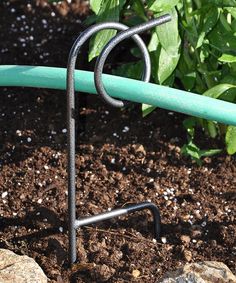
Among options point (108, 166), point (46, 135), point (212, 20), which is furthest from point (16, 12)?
point (212, 20)

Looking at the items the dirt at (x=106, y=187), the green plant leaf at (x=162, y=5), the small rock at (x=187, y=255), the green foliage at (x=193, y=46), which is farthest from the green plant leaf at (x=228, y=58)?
the small rock at (x=187, y=255)

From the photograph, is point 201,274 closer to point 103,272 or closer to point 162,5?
point 103,272

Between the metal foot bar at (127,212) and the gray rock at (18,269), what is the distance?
20 cm

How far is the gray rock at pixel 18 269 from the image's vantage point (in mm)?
2420

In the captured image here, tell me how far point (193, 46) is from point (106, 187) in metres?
0.61

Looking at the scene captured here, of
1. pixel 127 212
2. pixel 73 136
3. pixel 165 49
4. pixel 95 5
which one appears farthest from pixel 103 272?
pixel 95 5

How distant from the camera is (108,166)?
2926mm

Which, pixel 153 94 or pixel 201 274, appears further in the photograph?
pixel 201 274

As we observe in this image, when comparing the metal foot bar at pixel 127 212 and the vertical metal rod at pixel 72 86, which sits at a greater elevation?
the vertical metal rod at pixel 72 86

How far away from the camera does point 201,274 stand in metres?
2.45

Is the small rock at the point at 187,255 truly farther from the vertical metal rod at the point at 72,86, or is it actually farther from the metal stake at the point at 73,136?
the vertical metal rod at the point at 72,86

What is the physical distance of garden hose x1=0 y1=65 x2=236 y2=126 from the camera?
2242mm

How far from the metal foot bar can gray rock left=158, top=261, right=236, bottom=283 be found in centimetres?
20

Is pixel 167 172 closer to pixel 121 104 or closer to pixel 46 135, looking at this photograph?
pixel 46 135
